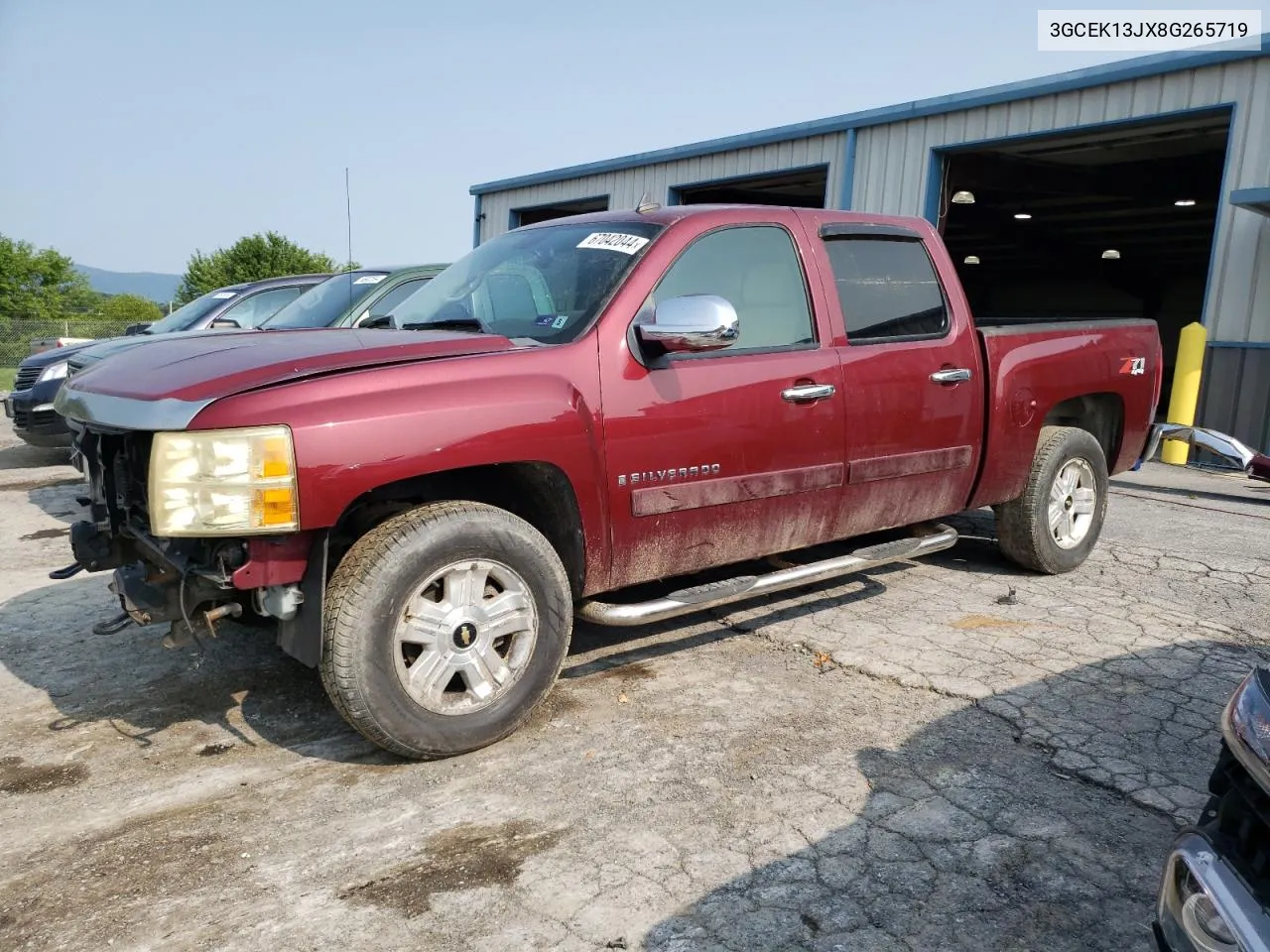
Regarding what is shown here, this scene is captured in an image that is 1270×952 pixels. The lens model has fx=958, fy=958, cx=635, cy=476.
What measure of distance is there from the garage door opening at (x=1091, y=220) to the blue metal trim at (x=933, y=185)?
0.69 ft

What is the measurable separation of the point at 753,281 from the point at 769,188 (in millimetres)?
14125

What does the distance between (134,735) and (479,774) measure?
128cm

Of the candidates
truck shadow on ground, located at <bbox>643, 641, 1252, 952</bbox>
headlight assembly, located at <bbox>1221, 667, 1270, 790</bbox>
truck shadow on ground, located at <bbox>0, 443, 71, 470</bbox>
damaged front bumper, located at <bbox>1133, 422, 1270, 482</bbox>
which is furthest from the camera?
truck shadow on ground, located at <bbox>0, 443, 71, 470</bbox>

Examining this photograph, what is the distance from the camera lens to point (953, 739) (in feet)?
10.8

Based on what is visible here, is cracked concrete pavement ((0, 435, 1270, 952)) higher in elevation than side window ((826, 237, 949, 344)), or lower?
lower

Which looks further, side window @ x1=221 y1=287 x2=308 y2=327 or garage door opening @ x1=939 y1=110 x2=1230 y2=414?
garage door opening @ x1=939 y1=110 x2=1230 y2=414

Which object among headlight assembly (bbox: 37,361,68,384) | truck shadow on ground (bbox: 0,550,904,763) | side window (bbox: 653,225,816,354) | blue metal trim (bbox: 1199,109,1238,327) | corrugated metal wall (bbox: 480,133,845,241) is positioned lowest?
truck shadow on ground (bbox: 0,550,904,763)

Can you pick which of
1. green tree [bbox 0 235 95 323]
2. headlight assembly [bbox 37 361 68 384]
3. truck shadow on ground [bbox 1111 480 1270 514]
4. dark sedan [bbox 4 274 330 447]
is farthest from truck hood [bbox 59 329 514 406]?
green tree [bbox 0 235 95 323]

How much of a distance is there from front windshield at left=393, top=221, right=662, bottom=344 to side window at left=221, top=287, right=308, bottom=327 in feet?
16.6

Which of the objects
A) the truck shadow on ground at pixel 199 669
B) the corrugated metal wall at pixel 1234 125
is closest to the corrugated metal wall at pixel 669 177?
the corrugated metal wall at pixel 1234 125

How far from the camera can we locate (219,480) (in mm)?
2699

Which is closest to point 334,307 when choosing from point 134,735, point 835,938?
point 134,735

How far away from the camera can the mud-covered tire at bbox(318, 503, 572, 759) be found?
2.90 meters

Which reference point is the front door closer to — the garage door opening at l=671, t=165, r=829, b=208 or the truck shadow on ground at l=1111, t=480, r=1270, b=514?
the truck shadow on ground at l=1111, t=480, r=1270, b=514
